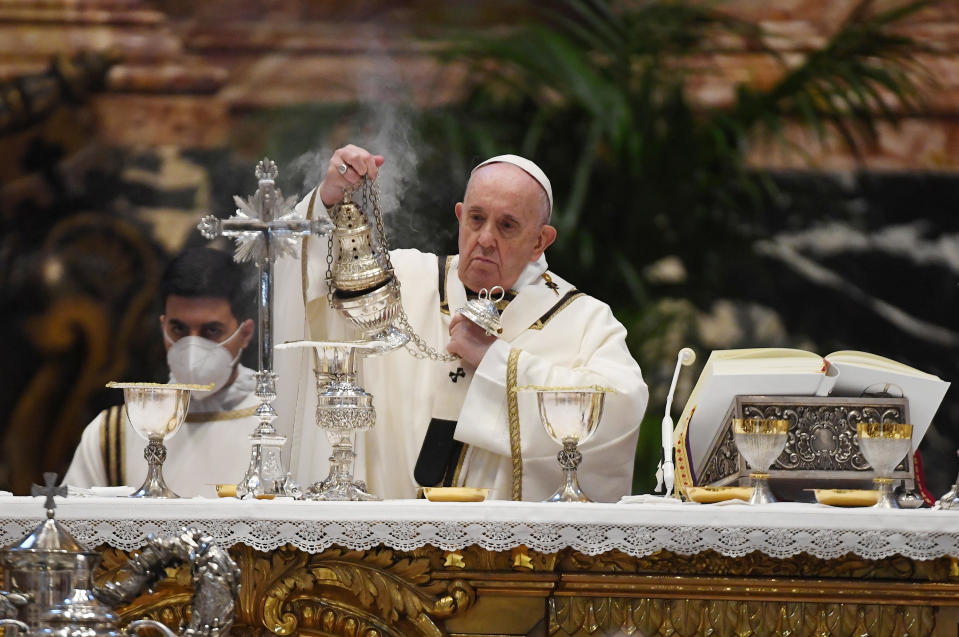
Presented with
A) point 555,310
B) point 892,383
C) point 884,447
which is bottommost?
point 884,447

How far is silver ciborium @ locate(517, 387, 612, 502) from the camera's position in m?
3.30

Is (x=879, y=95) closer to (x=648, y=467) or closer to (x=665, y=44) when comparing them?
(x=665, y=44)

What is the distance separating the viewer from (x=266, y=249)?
3533 mm

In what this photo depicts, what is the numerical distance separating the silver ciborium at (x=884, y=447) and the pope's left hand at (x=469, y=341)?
1133 mm

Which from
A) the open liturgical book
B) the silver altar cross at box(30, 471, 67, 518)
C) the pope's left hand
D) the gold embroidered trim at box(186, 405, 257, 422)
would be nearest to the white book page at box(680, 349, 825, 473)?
the open liturgical book

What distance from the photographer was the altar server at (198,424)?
542 cm

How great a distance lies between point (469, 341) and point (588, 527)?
1.18 m

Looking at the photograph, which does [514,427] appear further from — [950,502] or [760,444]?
[950,502]

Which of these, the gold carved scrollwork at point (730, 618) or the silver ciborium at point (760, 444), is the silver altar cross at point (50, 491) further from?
the silver ciborium at point (760, 444)

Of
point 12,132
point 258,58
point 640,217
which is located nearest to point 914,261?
point 640,217

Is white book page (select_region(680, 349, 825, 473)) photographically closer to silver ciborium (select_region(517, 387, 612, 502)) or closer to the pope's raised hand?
silver ciborium (select_region(517, 387, 612, 502))

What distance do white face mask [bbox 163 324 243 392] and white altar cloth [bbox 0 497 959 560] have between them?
8.87 feet

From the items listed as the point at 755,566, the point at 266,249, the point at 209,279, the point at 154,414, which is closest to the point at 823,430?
the point at 755,566

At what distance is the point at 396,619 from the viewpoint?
3.06m
